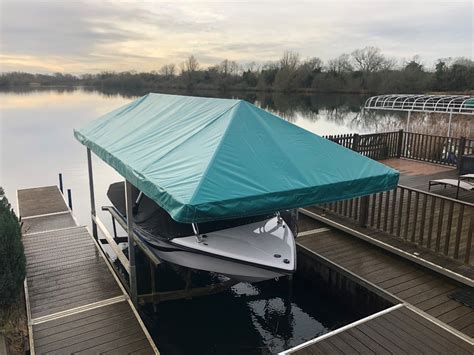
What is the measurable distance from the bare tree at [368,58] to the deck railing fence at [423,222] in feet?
188

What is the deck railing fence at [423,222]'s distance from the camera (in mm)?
4914

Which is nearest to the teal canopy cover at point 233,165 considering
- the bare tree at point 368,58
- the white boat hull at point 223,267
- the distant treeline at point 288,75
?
the white boat hull at point 223,267

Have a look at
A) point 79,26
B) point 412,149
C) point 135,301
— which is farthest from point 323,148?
point 79,26

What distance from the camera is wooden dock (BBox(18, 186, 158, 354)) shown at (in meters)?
3.87

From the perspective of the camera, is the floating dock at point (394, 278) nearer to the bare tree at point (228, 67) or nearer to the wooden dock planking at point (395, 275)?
the wooden dock planking at point (395, 275)

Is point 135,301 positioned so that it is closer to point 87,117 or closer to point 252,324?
point 252,324

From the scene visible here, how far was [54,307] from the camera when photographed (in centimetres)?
454

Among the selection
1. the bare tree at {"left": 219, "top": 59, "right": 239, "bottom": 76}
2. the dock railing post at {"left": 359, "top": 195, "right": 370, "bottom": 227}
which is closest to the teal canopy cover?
the dock railing post at {"left": 359, "top": 195, "right": 370, "bottom": 227}

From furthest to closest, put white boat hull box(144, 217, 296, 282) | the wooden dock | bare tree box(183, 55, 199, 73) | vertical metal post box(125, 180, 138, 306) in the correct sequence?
bare tree box(183, 55, 199, 73) → vertical metal post box(125, 180, 138, 306) → white boat hull box(144, 217, 296, 282) → the wooden dock

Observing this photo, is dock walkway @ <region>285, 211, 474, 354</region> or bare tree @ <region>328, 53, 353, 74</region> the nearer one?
dock walkway @ <region>285, 211, 474, 354</region>

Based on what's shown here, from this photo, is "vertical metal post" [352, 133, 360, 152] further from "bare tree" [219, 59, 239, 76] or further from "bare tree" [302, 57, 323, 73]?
"bare tree" [219, 59, 239, 76]

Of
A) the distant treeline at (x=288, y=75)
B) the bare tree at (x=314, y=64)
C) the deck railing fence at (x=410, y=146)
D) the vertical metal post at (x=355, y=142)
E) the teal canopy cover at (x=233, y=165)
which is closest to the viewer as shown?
the teal canopy cover at (x=233, y=165)

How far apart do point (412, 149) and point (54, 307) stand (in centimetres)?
1087

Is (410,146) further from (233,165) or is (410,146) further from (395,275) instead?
(233,165)
